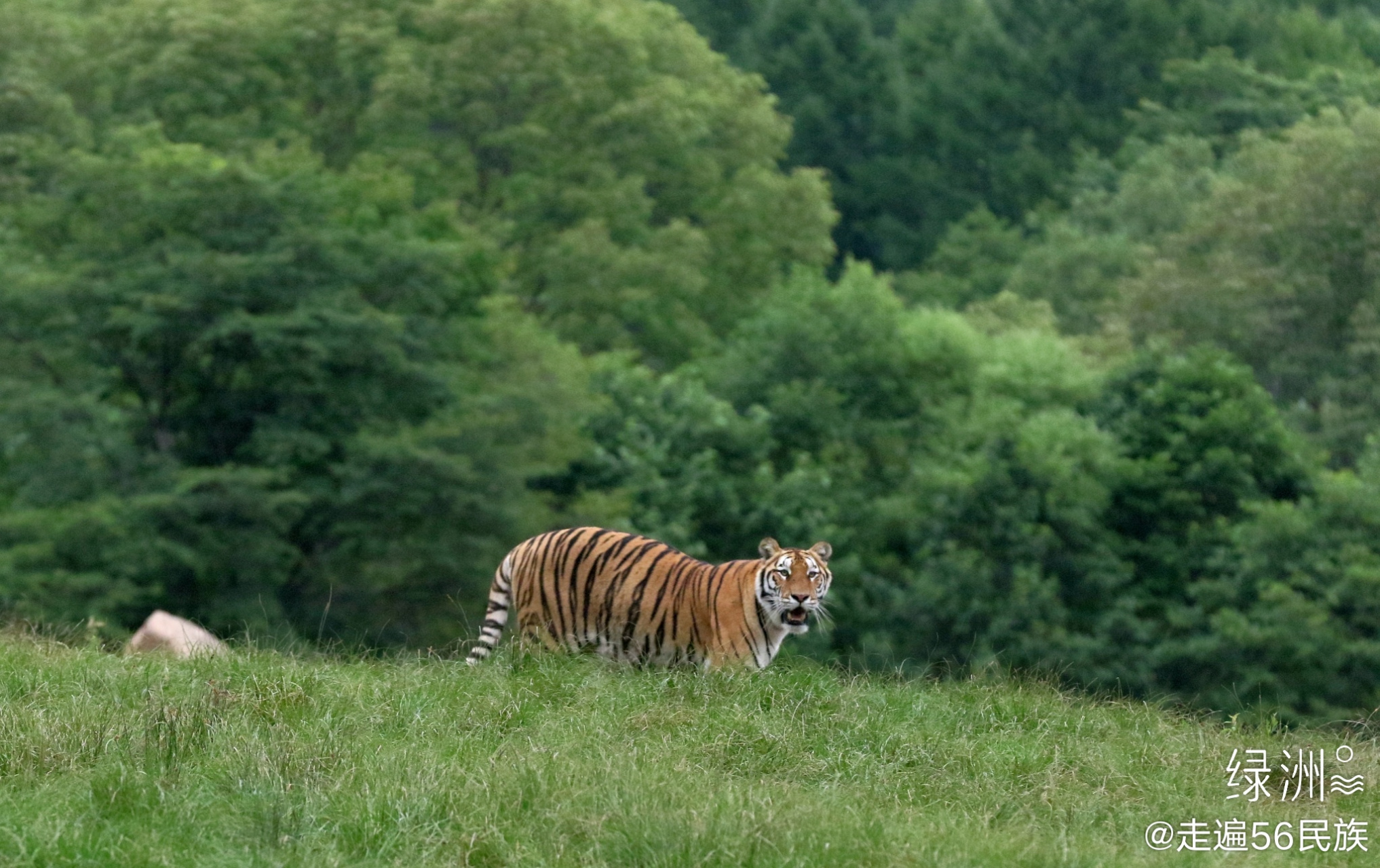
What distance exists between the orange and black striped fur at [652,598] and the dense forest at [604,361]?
13.1 metres

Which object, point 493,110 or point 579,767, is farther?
point 493,110

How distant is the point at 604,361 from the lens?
115 feet

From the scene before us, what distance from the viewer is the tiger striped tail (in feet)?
31.1

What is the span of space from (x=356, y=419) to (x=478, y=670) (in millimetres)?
20691

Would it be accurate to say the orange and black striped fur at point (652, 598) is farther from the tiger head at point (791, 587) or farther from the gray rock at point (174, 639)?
the gray rock at point (174, 639)

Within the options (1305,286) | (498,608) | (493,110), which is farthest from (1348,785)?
(493,110)

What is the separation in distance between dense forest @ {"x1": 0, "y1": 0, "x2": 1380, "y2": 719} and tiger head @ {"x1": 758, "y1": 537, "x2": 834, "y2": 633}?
13404 millimetres

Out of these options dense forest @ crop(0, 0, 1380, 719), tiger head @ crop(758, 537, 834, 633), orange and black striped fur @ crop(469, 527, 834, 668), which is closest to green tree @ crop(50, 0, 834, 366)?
dense forest @ crop(0, 0, 1380, 719)

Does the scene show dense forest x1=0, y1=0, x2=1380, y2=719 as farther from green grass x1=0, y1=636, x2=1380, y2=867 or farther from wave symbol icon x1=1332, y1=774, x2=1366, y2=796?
wave symbol icon x1=1332, y1=774, x2=1366, y2=796

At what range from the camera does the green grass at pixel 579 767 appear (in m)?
5.87

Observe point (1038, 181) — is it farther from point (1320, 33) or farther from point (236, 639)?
point (236, 639)

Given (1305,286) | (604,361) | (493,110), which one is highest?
(1305,286)

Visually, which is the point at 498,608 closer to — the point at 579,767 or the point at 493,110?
the point at 579,767

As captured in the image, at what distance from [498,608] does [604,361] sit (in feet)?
82.0
